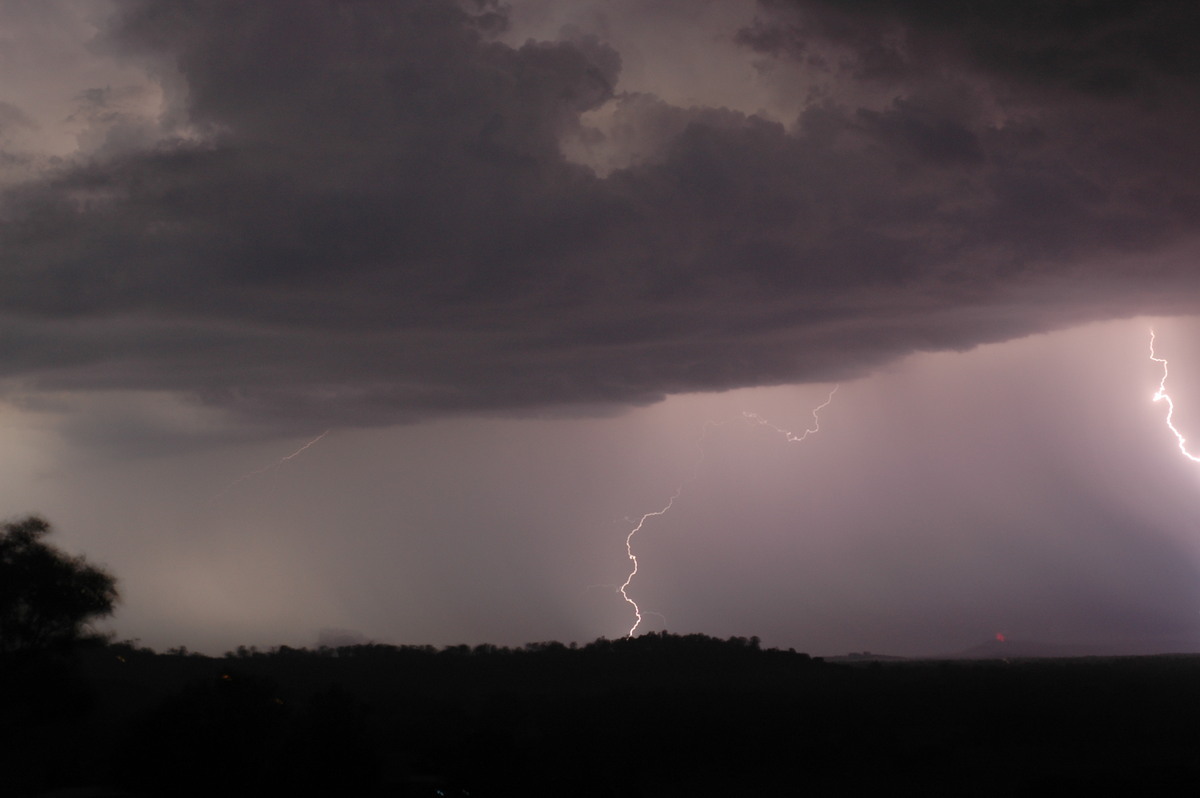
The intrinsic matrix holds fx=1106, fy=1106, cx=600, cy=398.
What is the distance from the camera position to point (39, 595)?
6062 cm

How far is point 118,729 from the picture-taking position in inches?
2303

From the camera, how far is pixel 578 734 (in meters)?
74.8

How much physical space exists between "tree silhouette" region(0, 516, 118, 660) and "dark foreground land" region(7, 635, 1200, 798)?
1.79 metres

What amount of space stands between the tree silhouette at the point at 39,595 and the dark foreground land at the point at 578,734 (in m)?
1.79

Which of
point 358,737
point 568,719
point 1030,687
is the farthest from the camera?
point 1030,687

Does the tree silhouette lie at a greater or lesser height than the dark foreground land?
greater

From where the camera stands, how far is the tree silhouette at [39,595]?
59844mm

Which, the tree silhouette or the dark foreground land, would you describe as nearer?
the dark foreground land

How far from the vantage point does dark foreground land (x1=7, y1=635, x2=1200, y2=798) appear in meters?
47.2

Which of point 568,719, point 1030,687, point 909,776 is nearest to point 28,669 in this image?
point 568,719

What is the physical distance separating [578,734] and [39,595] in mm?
34655

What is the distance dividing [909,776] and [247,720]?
136ft

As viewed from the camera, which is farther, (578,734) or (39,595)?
(578,734)

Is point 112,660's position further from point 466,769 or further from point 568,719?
point 466,769
